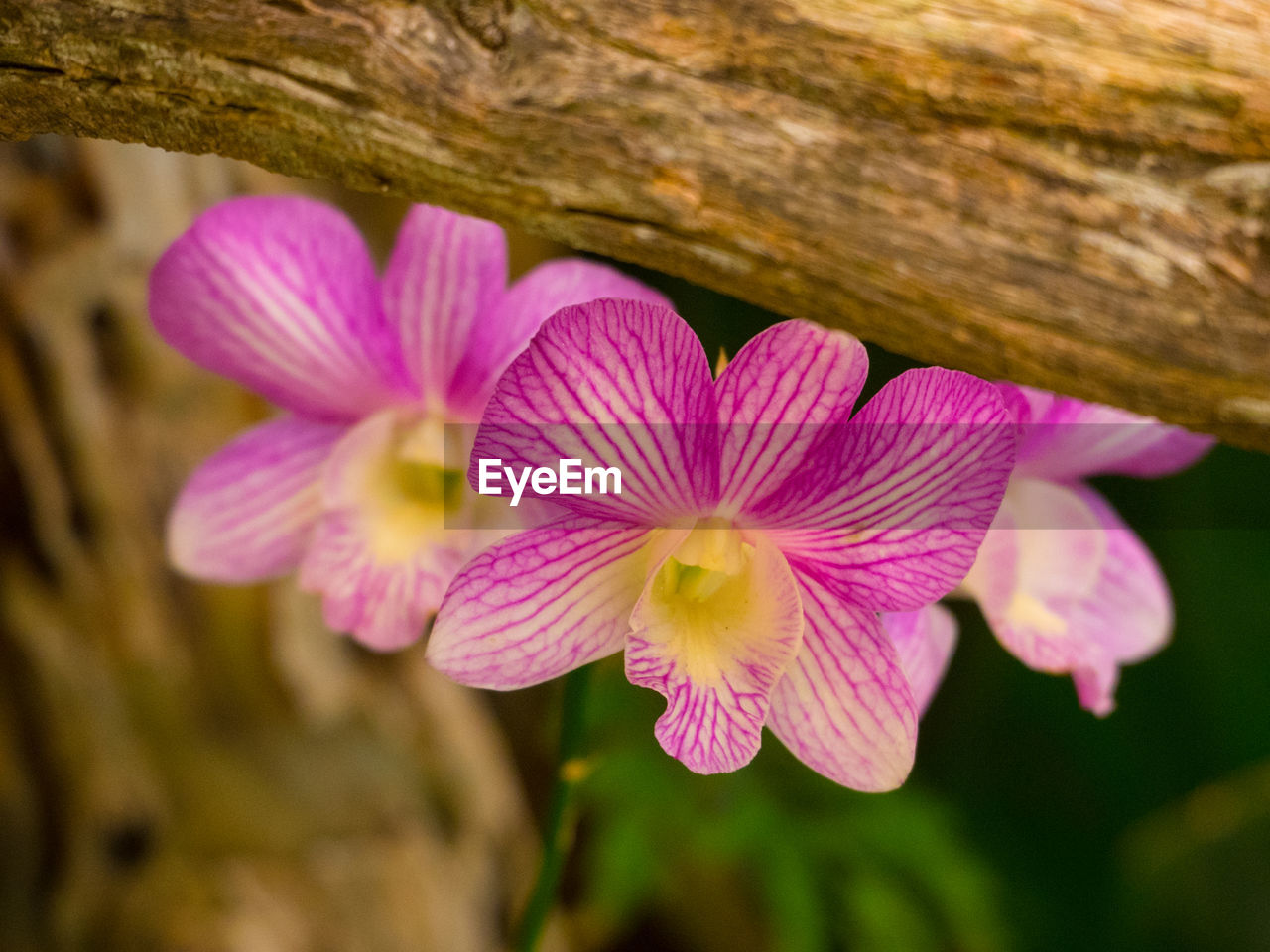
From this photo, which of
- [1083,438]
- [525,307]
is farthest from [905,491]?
[525,307]

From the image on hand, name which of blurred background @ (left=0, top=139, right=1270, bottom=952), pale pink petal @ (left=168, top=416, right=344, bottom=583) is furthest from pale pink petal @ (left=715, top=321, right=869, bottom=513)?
blurred background @ (left=0, top=139, right=1270, bottom=952)

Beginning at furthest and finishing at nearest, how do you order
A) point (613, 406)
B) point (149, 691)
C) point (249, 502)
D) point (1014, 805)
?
point (1014, 805) → point (149, 691) → point (249, 502) → point (613, 406)

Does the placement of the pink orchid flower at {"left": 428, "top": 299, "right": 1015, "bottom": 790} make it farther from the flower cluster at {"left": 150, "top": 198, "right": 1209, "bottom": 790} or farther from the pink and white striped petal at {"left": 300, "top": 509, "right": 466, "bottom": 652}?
the pink and white striped petal at {"left": 300, "top": 509, "right": 466, "bottom": 652}

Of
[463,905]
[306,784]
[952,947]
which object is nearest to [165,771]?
[306,784]

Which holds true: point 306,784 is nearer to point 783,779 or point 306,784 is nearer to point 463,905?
point 463,905

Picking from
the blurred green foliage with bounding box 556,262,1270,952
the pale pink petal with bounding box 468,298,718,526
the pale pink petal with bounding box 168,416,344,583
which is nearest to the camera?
the pale pink petal with bounding box 468,298,718,526

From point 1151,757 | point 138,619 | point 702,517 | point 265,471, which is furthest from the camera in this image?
point 1151,757

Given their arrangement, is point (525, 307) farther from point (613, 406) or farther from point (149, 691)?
point (149, 691)
